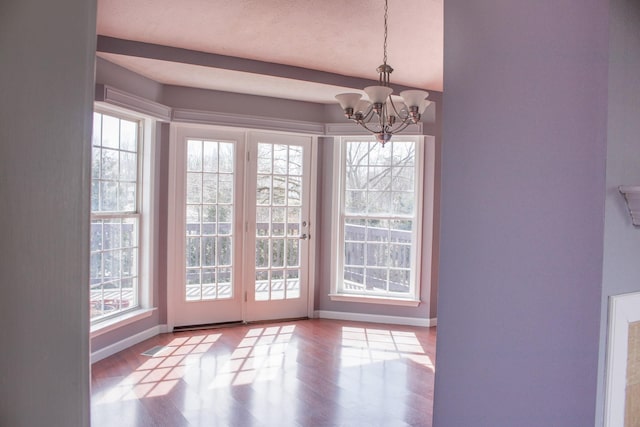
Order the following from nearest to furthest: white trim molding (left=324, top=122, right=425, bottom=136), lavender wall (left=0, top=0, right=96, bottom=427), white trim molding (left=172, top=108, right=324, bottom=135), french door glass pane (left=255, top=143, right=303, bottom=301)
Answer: lavender wall (left=0, top=0, right=96, bottom=427) < white trim molding (left=172, top=108, right=324, bottom=135) < white trim molding (left=324, top=122, right=425, bottom=136) < french door glass pane (left=255, top=143, right=303, bottom=301)

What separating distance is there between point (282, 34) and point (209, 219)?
2.25m

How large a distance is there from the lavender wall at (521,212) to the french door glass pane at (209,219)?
340cm

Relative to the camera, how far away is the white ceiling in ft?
8.63

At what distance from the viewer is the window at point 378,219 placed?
486 centimetres

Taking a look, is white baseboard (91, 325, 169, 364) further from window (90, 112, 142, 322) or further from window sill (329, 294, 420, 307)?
window sill (329, 294, 420, 307)

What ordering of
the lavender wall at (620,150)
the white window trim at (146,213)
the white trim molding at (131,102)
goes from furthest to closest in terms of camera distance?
the white window trim at (146,213) → the white trim molding at (131,102) → the lavender wall at (620,150)

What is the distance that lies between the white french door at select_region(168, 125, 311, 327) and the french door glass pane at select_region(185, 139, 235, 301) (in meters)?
0.01

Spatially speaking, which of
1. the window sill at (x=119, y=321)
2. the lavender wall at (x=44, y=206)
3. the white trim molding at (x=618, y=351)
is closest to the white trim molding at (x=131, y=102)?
the window sill at (x=119, y=321)

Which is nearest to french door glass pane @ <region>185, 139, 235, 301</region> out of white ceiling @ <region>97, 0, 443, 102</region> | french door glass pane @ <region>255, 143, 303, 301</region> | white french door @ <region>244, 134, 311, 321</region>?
white french door @ <region>244, 134, 311, 321</region>

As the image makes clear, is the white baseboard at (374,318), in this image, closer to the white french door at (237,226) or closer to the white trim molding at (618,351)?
the white french door at (237,226)

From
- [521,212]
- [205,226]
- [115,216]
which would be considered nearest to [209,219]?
[205,226]

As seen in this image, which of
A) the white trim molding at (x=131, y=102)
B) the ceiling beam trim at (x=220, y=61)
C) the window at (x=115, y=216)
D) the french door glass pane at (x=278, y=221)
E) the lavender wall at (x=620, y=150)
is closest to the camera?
the lavender wall at (x=620, y=150)

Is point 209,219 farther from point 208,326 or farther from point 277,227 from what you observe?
point 208,326

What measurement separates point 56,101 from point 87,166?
10 centimetres
